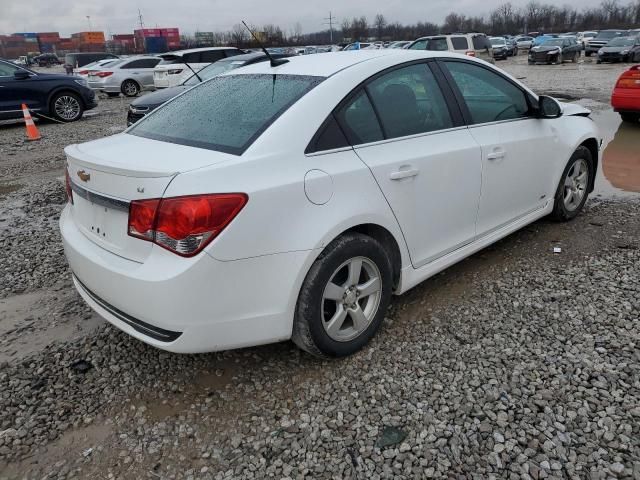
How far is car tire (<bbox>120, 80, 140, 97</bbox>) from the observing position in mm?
19078

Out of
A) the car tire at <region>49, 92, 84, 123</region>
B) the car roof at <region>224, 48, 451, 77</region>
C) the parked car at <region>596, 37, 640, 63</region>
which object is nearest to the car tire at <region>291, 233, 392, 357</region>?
the car roof at <region>224, 48, 451, 77</region>

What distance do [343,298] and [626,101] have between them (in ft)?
29.2

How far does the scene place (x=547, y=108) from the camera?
158 inches

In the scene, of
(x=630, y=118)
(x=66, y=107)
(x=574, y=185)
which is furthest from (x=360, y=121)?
(x=66, y=107)

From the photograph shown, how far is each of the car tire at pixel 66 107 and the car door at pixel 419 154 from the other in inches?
480

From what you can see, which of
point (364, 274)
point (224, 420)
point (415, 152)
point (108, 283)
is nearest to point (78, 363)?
point (108, 283)

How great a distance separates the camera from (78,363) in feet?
9.70

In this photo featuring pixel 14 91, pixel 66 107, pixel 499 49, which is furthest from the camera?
pixel 499 49

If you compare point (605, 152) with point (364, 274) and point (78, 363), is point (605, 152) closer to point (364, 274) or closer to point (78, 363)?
point (364, 274)

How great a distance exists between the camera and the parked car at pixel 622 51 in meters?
26.0

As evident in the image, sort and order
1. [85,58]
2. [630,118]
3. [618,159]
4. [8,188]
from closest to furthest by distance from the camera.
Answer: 1. [8,188]
2. [618,159]
3. [630,118]
4. [85,58]

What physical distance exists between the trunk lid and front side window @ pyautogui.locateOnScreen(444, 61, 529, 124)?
75.3 inches

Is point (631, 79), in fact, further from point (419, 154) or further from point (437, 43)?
point (437, 43)

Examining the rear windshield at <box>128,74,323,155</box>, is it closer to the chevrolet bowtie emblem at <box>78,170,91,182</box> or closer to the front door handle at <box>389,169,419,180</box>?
the chevrolet bowtie emblem at <box>78,170,91,182</box>
